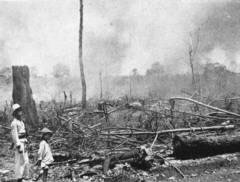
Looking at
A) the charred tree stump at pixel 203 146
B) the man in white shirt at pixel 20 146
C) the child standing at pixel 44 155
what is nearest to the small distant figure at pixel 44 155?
the child standing at pixel 44 155

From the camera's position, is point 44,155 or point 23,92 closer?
point 44,155

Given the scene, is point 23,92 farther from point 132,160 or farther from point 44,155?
point 132,160

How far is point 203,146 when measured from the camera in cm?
666

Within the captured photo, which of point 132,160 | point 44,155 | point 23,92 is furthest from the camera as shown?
point 23,92

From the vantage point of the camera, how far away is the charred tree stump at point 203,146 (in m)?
6.64

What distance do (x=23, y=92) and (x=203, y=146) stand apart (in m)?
6.74

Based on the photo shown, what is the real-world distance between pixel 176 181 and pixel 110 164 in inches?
60.5

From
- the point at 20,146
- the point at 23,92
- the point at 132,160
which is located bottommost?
the point at 132,160

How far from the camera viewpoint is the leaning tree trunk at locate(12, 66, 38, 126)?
1038 cm

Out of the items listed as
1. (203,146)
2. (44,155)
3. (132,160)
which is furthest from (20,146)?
(203,146)

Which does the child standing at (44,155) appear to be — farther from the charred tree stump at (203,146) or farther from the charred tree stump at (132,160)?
the charred tree stump at (203,146)

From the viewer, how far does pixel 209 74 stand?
55.9 metres

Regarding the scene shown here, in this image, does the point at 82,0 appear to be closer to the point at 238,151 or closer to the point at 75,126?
the point at 75,126

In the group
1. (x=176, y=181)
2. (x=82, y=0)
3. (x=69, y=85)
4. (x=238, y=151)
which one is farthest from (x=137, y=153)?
(x=69, y=85)
